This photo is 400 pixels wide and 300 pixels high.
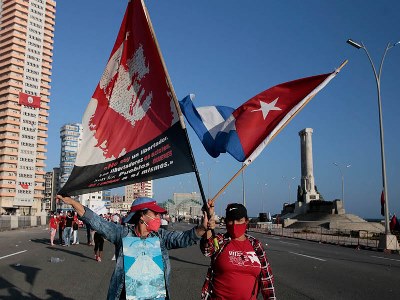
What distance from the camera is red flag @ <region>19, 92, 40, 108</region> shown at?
106 metres

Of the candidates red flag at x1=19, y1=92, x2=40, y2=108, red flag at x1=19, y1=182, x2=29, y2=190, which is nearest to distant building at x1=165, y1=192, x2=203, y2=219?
red flag at x1=19, y1=182, x2=29, y2=190

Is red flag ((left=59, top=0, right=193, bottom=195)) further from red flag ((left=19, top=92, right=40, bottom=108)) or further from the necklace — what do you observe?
red flag ((left=19, top=92, right=40, bottom=108))

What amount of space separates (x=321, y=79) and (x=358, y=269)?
32.5 ft

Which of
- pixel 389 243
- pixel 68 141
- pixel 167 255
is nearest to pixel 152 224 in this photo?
pixel 167 255

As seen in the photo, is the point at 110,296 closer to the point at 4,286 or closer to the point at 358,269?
the point at 4,286

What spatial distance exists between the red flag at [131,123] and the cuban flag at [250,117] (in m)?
0.78

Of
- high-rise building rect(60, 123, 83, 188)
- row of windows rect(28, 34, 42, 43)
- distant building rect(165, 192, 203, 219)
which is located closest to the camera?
row of windows rect(28, 34, 42, 43)

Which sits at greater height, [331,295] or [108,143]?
[108,143]

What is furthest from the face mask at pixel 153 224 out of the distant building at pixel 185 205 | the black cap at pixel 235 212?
the distant building at pixel 185 205

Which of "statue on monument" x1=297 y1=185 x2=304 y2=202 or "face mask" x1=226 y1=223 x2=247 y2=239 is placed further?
"statue on monument" x1=297 y1=185 x2=304 y2=202

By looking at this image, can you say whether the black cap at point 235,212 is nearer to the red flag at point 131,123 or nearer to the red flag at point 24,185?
the red flag at point 131,123

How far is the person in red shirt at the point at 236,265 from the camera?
376 cm

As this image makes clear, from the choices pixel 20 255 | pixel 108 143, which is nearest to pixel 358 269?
pixel 108 143

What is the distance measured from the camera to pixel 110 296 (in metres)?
3.72
